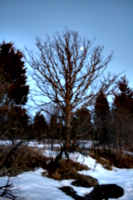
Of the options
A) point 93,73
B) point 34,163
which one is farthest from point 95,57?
point 34,163

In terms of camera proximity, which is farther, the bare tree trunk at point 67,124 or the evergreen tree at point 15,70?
the evergreen tree at point 15,70

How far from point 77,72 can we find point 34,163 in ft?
20.6

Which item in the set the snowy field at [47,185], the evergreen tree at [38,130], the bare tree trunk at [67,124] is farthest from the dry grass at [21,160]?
the bare tree trunk at [67,124]

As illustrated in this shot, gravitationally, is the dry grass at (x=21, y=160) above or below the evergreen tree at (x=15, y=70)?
below

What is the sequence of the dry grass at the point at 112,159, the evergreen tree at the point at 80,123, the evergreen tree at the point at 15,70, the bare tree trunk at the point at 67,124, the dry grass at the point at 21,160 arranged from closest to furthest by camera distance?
1. the dry grass at the point at 21,160
2. the evergreen tree at the point at 80,123
3. the bare tree trunk at the point at 67,124
4. the dry grass at the point at 112,159
5. the evergreen tree at the point at 15,70

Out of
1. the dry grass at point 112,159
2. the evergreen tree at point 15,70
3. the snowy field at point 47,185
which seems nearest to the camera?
the snowy field at point 47,185

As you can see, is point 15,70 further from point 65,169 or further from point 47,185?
point 47,185

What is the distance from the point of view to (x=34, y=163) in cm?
875

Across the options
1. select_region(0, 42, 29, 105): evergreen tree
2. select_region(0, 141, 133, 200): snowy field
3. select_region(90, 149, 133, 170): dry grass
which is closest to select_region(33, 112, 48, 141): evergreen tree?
select_region(0, 141, 133, 200): snowy field

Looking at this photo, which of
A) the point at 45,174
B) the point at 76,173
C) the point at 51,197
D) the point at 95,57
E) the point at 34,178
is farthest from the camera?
the point at 95,57

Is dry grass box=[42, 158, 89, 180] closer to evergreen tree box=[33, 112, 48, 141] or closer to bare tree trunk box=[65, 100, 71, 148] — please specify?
bare tree trunk box=[65, 100, 71, 148]

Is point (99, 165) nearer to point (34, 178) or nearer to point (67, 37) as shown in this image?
point (34, 178)

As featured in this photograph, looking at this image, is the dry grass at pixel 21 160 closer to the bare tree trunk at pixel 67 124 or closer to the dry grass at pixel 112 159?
the bare tree trunk at pixel 67 124

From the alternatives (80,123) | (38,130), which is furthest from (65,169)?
(80,123)
